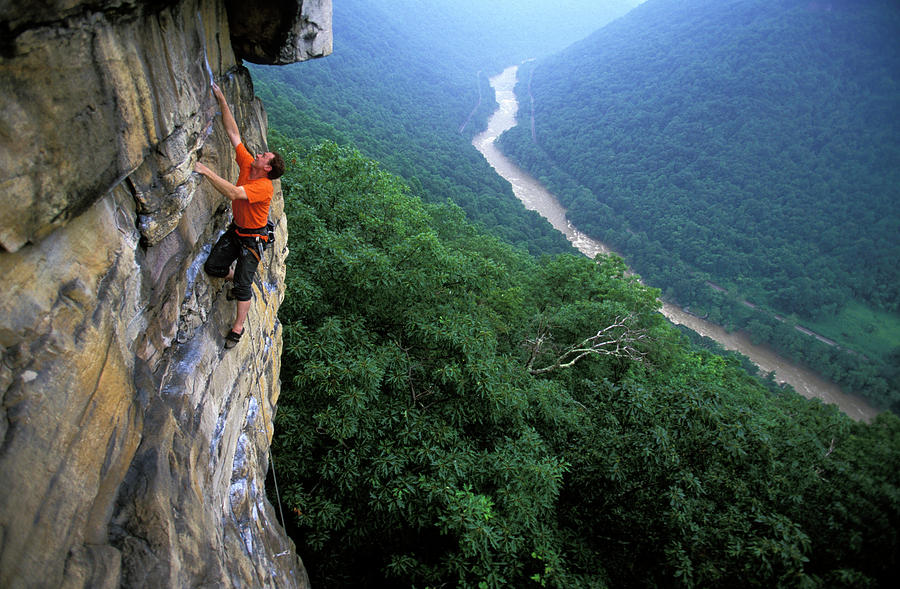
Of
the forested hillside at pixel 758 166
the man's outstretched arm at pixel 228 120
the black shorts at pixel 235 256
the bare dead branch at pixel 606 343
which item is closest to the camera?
the man's outstretched arm at pixel 228 120

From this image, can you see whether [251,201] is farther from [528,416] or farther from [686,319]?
[686,319]

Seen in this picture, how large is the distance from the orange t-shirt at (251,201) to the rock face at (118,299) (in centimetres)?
26

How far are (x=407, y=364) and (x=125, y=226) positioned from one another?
5.34 m

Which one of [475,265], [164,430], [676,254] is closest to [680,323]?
[676,254]

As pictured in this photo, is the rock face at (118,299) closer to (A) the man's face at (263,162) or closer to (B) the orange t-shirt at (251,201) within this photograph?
(B) the orange t-shirt at (251,201)

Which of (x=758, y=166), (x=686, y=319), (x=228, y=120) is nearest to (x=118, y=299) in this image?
(x=228, y=120)

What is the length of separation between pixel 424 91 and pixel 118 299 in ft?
281

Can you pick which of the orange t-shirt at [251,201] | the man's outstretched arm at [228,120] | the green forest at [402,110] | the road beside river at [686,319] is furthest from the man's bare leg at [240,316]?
the road beside river at [686,319]

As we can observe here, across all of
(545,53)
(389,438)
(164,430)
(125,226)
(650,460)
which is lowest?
(545,53)

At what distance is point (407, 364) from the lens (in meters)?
8.01

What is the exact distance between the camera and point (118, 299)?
303cm

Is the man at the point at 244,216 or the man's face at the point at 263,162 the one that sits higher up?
the man's face at the point at 263,162

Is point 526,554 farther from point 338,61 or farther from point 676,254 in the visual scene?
point 338,61

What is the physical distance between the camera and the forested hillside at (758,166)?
4638 centimetres
